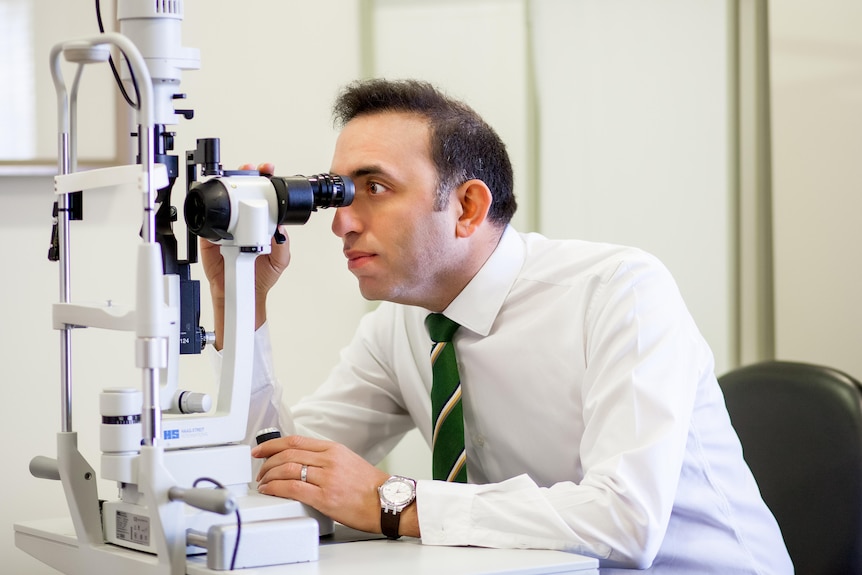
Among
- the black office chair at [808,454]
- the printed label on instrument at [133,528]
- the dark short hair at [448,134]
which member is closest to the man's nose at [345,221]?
the dark short hair at [448,134]

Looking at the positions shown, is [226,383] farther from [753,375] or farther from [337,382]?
[753,375]

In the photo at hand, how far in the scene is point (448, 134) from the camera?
1.63 metres

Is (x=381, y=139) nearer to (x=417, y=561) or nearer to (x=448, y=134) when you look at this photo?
(x=448, y=134)

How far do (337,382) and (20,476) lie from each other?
739 mm

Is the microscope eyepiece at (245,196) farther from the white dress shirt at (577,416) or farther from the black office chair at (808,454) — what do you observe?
the black office chair at (808,454)

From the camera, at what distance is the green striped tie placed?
1558 millimetres

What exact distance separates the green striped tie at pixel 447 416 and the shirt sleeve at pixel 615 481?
8.3 inches

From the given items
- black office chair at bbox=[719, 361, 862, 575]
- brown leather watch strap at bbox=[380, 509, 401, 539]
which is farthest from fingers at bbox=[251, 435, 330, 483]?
black office chair at bbox=[719, 361, 862, 575]

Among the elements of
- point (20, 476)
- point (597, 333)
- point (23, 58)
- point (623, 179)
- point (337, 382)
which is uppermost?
point (23, 58)

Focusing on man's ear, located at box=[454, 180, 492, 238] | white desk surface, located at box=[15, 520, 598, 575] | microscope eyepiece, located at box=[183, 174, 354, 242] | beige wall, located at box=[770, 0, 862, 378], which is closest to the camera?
white desk surface, located at box=[15, 520, 598, 575]

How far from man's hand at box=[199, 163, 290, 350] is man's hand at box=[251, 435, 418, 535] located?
0.37m

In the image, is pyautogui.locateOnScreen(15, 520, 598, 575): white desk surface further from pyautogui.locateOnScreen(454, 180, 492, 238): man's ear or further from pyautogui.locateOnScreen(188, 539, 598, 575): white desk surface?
pyautogui.locateOnScreen(454, 180, 492, 238): man's ear

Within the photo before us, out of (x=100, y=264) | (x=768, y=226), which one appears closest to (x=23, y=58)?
A: (x=100, y=264)

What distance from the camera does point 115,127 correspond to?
7.00 ft
